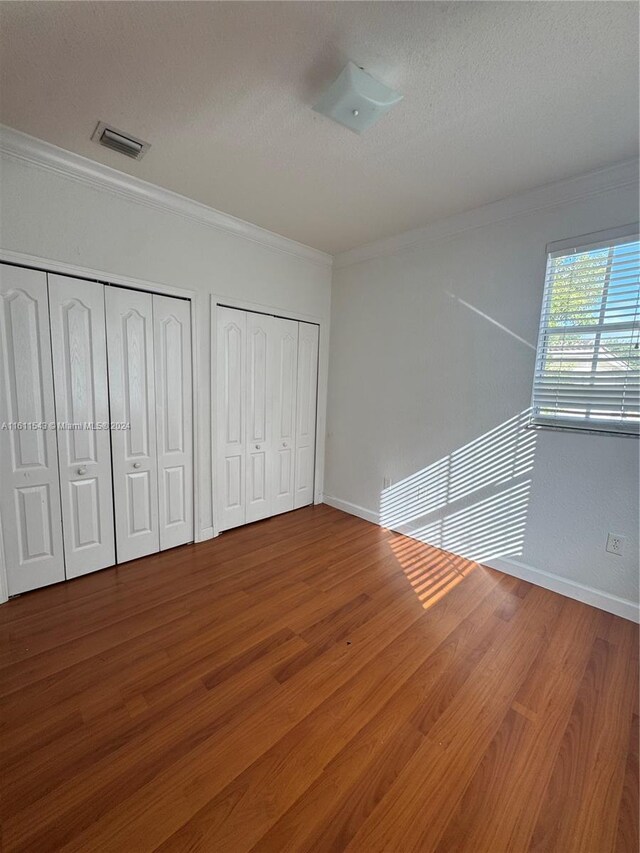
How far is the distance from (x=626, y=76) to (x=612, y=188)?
828 mm

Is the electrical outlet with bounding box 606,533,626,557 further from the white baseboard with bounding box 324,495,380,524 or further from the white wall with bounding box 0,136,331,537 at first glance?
the white wall with bounding box 0,136,331,537

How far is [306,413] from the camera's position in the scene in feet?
12.5

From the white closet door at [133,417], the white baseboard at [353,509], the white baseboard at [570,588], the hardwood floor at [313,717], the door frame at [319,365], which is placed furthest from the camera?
the white baseboard at [353,509]

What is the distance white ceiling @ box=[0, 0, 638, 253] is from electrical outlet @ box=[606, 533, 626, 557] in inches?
90.3

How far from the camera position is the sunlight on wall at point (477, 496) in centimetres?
259

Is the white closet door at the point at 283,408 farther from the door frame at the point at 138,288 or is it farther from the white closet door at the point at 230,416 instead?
the door frame at the point at 138,288

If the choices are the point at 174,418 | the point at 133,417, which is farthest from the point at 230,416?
the point at 133,417

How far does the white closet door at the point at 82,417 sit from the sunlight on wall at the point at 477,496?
2.53 m

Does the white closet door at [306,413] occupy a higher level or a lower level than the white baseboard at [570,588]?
higher

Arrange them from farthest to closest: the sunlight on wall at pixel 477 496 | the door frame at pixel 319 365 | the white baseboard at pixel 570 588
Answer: the door frame at pixel 319 365 → the sunlight on wall at pixel 477 496 → the white baseboard at pixel 570 588

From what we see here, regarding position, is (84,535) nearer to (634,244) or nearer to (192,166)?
(192,166)

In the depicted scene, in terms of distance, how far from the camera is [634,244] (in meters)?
2.10

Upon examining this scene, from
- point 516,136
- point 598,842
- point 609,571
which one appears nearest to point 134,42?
point 516,136

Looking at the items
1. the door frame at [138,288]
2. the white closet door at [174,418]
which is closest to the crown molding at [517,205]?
the door frame at [138,288]
